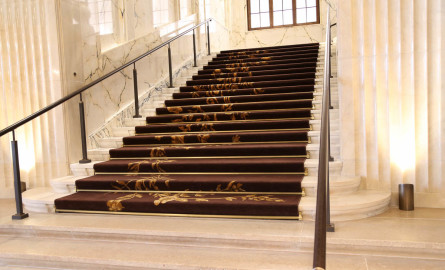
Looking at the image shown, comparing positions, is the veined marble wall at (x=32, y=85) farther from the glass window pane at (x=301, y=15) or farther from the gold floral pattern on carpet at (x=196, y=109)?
the glass window pane at (x=301, y=15)

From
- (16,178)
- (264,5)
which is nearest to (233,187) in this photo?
(16,178)

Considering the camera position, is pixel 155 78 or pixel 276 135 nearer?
pixel 276 135

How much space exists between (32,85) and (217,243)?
3229 millimetres

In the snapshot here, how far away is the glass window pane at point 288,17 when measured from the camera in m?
11.0

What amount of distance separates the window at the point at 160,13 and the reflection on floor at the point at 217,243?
4.66 metres

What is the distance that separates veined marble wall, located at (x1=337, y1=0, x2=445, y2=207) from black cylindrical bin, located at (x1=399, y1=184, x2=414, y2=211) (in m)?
0.19

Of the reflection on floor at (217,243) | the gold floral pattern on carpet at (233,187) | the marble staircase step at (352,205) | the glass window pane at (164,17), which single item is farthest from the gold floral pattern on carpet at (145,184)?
the glass window pane at (164,17)

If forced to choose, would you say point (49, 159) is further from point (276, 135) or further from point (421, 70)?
point (421, 70)

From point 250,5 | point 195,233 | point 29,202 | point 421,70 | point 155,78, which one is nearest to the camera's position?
point 195,233

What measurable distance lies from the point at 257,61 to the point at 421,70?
422 cm

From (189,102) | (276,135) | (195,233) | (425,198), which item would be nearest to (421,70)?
(425,198)

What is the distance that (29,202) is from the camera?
3.77 meters

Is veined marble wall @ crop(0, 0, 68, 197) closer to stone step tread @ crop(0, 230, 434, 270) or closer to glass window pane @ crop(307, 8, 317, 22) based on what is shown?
stone step tread @ crop(0, 230, 434, 270)

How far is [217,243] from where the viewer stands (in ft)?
9.13
